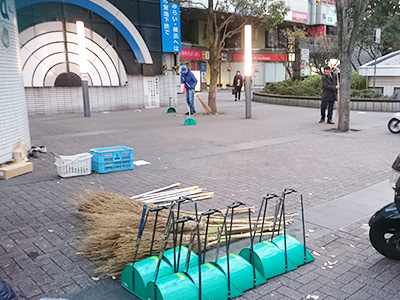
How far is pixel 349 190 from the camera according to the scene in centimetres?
560

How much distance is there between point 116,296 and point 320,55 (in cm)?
2643

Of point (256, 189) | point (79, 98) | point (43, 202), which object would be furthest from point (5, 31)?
point (79, 98)

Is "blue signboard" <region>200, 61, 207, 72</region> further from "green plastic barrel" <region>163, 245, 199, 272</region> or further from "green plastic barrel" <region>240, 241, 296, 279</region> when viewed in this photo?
"green plastic barrel" <region>163, 245, 199, 272</region>

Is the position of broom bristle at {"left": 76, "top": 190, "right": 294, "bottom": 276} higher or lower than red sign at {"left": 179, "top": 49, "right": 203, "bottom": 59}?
lower

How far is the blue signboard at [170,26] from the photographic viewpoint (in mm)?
18203

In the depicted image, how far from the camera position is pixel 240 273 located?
3.06 metres

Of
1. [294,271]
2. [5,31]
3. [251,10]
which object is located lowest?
[294,271]

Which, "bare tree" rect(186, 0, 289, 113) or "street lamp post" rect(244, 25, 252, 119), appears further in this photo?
"bare tree" rect(186, 0, 289, 113)

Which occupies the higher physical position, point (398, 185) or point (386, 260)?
point (398, 185)

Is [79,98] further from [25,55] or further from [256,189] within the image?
[256,189]

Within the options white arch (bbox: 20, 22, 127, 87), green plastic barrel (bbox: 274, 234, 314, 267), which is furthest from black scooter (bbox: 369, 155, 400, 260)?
white arch (bbox: 20, 22, 127, 87)

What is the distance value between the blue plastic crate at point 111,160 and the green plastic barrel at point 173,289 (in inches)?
162

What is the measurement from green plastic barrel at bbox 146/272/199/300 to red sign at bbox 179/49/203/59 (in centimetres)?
3157

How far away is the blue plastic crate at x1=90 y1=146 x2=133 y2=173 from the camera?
6617 mm
